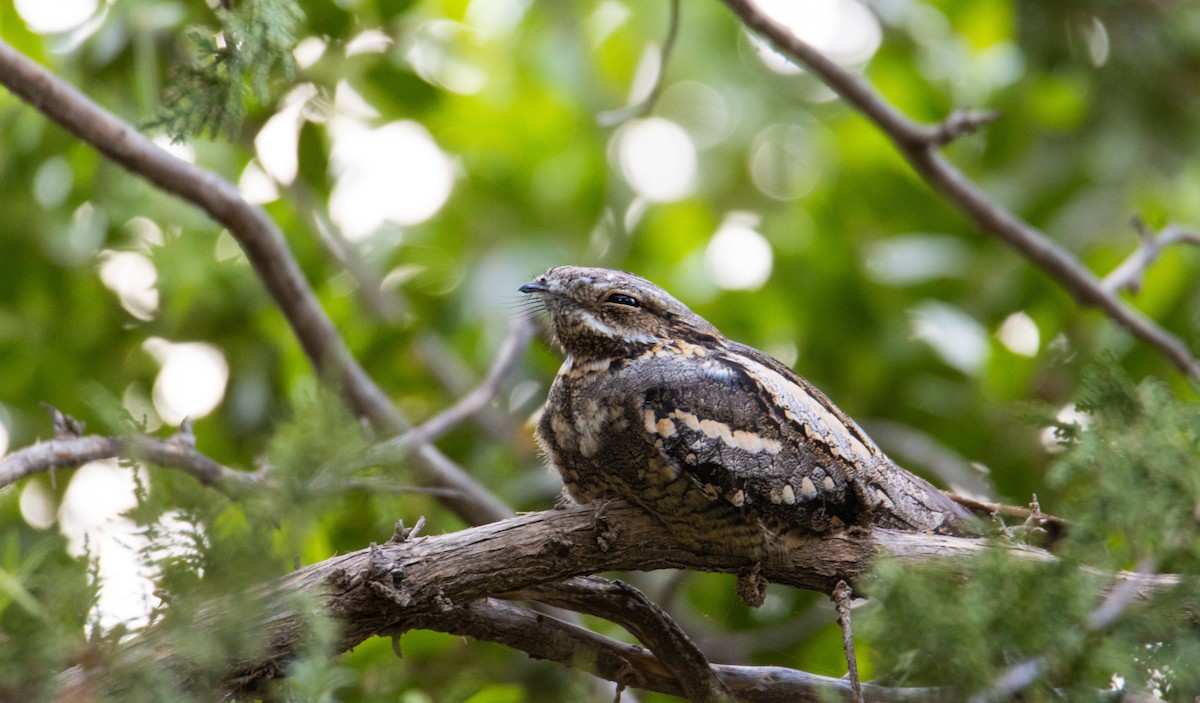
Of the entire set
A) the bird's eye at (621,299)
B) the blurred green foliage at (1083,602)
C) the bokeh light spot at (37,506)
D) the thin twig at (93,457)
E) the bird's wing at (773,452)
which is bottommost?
the blurred green foliage at (1083,602)

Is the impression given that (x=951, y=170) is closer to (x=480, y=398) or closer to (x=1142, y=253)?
(x=1142, y=253)

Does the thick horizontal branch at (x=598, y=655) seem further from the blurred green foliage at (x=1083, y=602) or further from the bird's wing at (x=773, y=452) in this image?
the blurred green foliage at (x=1083, y=602)

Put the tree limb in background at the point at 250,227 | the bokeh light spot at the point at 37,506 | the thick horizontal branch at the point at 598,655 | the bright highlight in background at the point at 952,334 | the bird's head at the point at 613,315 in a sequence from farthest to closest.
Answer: the bright highlight in background at the point at 952,334 → the bokeh light spot at the point at 37,506 → the tree limb in background at the point at 250,227 → the bird's head at the point at 613,315 → the thick horizontal branch at the point at 598,655

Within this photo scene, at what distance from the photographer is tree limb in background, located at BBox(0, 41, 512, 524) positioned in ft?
8.80

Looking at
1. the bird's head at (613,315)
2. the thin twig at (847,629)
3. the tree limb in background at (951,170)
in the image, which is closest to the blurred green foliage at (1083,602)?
the thin twig at (847,629)

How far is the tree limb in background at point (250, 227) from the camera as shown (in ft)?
8.80

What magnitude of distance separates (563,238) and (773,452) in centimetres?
262

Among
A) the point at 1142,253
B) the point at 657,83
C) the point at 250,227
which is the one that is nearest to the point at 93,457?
the point at 250,227

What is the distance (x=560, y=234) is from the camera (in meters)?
4.69

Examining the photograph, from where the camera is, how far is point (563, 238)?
468 cm

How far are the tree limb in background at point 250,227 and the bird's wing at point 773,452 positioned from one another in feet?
2.50

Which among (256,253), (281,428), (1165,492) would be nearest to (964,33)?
(256,253)

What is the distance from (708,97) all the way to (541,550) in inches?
177

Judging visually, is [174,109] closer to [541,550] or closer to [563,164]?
[541,550]
